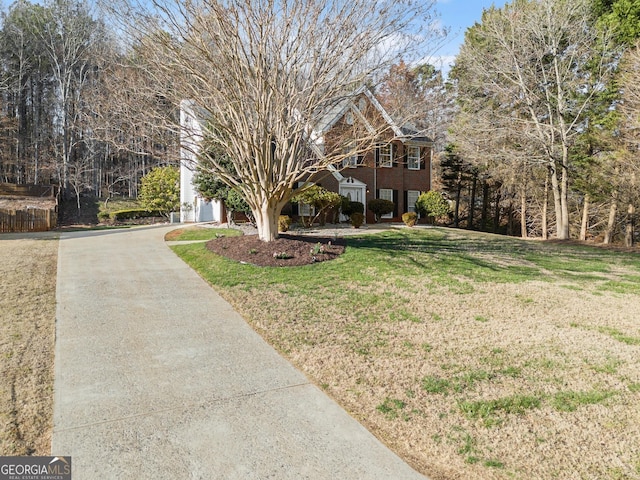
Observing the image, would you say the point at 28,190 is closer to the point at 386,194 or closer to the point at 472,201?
the point at 386,194

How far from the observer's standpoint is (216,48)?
9727mm

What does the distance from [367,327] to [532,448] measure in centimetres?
305

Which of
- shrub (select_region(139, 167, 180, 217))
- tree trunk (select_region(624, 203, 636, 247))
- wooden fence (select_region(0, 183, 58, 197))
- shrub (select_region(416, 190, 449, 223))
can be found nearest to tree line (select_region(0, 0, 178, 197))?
wooden fence (select_region(0, 183, 58, 197))

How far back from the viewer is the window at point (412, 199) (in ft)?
85.4

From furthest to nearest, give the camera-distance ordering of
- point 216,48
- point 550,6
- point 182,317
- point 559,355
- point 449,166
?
point 449,166, point 550,6, point 216,48, point 182,317, point 559,355

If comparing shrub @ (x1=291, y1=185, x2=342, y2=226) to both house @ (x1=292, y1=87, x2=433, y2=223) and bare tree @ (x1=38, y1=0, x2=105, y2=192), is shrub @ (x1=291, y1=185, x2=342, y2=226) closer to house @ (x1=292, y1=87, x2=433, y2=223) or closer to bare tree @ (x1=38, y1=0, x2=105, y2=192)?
house @ (x1=292, y1=87, x2=433, y2=223)

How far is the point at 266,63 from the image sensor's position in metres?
9.99

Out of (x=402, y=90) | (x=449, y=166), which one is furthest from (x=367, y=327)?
(x=449, y=166)

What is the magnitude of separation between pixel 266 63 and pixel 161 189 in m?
16.8

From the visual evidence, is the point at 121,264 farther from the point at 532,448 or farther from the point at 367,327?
the point at 532,448

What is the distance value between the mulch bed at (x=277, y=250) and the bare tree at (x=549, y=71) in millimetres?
12556

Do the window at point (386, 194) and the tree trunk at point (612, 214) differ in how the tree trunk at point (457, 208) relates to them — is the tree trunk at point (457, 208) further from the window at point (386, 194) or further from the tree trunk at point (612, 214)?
the tree trunk at point (612, 214)

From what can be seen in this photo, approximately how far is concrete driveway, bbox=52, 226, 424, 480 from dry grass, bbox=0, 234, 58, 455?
0.41ft

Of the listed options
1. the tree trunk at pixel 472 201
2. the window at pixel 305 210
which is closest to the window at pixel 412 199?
the tree trunk at pixel 472 201
